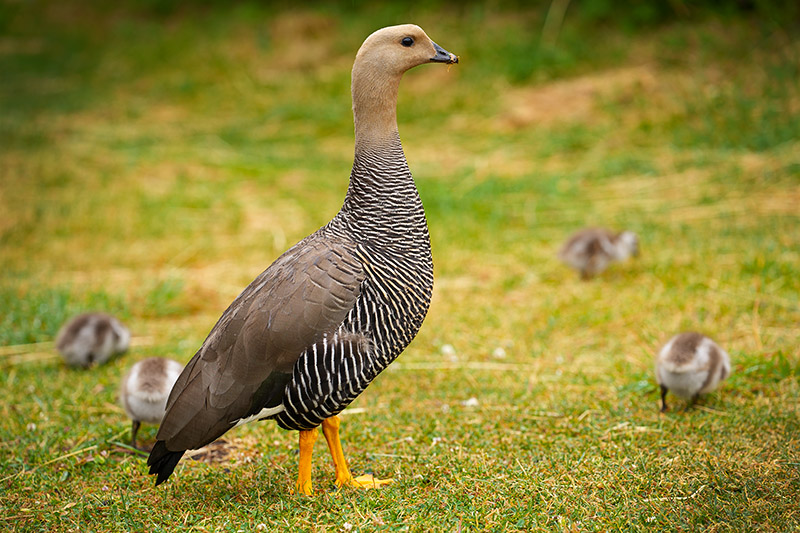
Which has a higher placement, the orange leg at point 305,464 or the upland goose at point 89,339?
the orange leg at point 305,464

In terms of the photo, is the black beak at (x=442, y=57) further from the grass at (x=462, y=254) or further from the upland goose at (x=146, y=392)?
the upland goose at (x=146, y=392)

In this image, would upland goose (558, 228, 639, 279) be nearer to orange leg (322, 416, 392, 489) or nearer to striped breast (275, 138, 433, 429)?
striped breast (275, 138, 433, 429)

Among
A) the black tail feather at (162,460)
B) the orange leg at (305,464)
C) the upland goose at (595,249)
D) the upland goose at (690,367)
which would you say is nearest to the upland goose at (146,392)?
the black tail feather at (162,460)

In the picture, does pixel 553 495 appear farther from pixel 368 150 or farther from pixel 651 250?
pixel 651 250

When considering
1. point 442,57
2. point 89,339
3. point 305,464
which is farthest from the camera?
point 89,339

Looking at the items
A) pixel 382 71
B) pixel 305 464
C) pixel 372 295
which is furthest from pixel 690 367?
pixel 382 71

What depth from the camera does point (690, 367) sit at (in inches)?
176

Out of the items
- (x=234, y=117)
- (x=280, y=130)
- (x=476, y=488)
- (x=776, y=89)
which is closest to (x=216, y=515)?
(x=476, y=488)

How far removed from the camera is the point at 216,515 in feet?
12.0

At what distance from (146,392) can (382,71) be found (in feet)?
6.83

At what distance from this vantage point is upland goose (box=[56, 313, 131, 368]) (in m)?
5.53

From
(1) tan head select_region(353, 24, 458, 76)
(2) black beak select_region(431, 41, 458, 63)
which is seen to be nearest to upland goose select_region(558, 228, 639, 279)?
(2) black beak select_region(431, 41, 458, 63)

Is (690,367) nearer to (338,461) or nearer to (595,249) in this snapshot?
(338,461)

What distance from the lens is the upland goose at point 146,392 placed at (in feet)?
14.6
